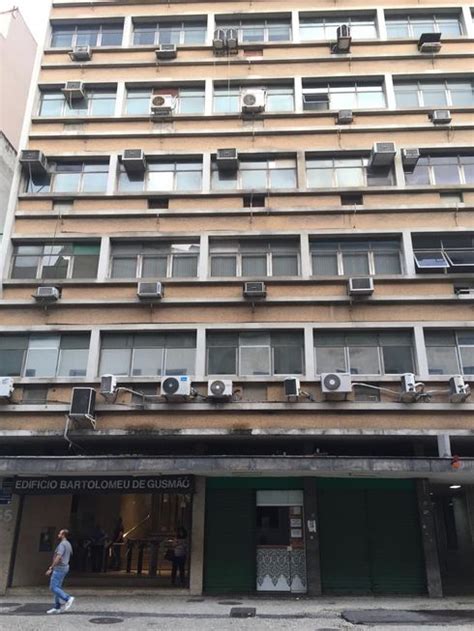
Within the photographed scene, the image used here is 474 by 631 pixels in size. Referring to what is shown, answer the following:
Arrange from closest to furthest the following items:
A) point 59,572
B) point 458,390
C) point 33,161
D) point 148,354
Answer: point 59,572 → point 458,390 → point 148,354 → point 33,161

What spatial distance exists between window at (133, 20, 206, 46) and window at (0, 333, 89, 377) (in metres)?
12.4

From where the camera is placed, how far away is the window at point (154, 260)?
17.5 m

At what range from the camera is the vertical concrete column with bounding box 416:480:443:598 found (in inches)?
561

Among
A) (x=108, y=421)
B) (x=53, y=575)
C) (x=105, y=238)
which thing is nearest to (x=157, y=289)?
(x=105, y=238)

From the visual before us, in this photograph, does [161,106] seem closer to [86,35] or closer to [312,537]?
[86,35]

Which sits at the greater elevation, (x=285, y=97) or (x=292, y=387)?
(x=285, y=97)

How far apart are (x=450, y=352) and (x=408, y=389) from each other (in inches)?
86.4

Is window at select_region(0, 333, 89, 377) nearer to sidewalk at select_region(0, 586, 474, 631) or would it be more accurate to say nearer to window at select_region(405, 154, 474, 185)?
sidewalk at select_region(0, 586, 474, 631)

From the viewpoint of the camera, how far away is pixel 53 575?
1155 centimetres

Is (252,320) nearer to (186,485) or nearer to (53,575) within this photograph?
(186,485)

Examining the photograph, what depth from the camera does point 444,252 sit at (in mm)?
17141

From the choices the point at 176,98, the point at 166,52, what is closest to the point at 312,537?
the point at 176,98

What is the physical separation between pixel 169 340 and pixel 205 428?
305cm

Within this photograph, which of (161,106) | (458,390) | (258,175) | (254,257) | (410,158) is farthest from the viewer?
(161,106)
